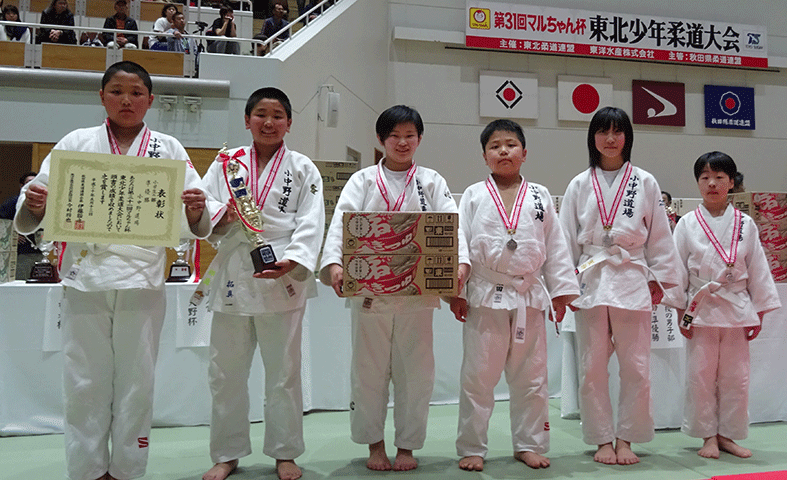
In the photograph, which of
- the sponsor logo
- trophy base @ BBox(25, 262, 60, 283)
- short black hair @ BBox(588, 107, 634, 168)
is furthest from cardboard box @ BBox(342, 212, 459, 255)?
the sponsor logo

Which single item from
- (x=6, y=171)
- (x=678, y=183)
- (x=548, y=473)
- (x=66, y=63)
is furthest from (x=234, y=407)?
(x=6, y=171)

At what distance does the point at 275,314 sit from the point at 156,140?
929 mm

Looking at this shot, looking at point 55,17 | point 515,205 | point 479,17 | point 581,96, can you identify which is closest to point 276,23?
point 55,17

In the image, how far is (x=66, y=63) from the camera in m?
6.59

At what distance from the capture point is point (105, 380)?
7.73 feet

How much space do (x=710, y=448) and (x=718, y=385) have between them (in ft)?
1.14

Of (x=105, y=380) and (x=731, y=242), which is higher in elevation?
(x=731, y=242)

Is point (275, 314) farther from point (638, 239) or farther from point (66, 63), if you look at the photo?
point (66, 63)

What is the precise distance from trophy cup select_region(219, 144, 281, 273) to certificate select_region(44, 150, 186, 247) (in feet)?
0.94

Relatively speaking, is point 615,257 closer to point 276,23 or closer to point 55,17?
point 276,23

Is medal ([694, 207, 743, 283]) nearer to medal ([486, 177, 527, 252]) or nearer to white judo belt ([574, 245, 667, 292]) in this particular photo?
white judo belt ([574, 245, 667, 292])

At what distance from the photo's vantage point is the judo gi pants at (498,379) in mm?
2846

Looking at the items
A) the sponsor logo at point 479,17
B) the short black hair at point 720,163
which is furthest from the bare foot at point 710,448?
the sponsor logo at point 479,17

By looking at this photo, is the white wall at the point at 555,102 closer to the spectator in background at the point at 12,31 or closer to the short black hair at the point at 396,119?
the spectator in background at the point at 12,31
